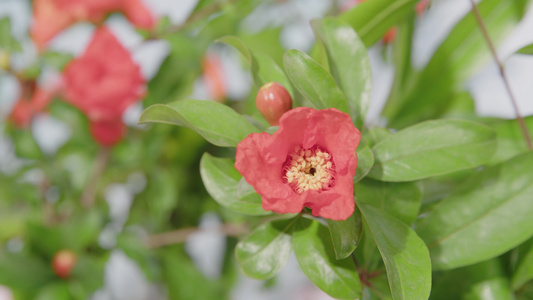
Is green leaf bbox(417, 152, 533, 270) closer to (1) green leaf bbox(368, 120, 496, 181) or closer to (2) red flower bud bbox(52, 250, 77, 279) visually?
(1) green leaf bbox(368, 120, 496, 181)

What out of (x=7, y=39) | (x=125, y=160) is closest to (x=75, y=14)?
(x=7, y=39)

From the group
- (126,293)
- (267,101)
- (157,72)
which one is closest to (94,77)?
(157,72)

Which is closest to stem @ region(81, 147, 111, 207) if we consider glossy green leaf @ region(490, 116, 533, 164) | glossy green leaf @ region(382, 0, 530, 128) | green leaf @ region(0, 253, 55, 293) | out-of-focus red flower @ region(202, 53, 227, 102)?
green leaf @ region(0, 253, 55, 293)

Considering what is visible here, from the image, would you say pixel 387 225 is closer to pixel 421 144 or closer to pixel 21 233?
pixel 421 144

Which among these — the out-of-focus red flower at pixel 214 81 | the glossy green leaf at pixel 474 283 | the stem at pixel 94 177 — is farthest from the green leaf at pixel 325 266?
the out-of-focus red flower at pixel 214 81

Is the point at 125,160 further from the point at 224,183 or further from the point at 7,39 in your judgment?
the point at 224,183

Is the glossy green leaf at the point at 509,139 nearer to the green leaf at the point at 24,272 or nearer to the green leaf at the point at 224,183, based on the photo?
the green leaf at the point at 224,183
